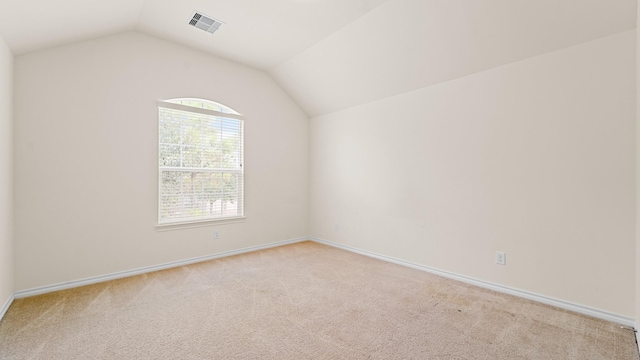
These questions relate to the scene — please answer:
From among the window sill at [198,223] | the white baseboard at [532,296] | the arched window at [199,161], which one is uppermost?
the arched window at [199,161]

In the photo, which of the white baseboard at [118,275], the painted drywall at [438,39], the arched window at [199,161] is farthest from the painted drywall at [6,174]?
the painted drywall at [438,39]

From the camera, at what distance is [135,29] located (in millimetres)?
3330

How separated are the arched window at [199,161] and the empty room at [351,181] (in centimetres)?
3

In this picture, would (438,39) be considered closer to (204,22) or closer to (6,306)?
(204,22)

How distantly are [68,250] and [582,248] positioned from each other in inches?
195

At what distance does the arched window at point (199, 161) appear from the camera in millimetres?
3625

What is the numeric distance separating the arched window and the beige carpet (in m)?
0.98

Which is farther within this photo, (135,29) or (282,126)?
(282,126)

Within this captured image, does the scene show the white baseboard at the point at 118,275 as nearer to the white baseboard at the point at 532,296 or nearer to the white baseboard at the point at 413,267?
the white baseboard at the point at 413,267

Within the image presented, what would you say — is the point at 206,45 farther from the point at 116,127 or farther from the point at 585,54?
the point at 585,54

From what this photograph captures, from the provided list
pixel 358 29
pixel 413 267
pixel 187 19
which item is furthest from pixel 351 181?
pixel 187 19

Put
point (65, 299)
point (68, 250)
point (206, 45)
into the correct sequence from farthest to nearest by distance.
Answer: point (206, 45)
point (68, 250)
point (65, 299)

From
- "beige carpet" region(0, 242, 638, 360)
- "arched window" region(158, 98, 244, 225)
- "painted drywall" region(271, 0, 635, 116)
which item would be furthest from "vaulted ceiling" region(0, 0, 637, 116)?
"beige carpet" region(0, 242, 638, 360)

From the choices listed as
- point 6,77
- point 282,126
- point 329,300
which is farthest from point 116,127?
point 329,300
